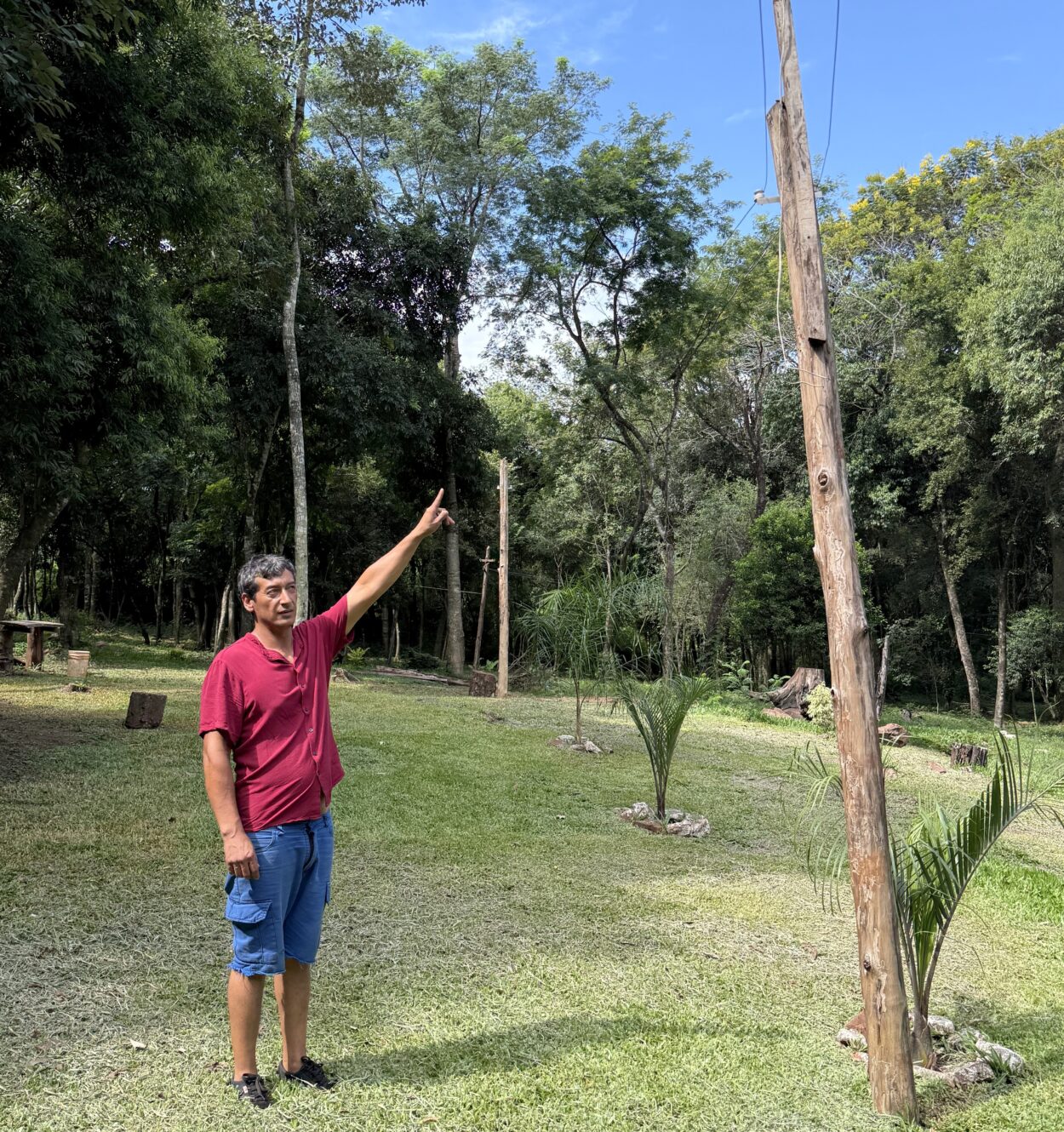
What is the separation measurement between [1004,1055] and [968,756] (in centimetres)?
958

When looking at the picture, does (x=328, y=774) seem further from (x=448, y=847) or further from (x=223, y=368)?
(x=223, y=368)

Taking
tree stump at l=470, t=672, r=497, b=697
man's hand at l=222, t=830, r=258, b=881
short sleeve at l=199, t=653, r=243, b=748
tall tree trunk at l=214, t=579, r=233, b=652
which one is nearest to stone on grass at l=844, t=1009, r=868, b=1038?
man's hand at l=222, t=830, r=258, b=881

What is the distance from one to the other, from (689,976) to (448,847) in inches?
87.1

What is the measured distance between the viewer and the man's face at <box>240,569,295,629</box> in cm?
249

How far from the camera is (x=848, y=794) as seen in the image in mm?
2641

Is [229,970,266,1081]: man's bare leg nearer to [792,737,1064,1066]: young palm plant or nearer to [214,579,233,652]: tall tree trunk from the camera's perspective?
[792,737,1064,1066]: young palm plant

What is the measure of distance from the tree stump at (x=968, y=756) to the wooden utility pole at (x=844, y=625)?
9.90m

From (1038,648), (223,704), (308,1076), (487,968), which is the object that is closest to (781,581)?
(1038,648)

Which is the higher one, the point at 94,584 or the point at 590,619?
the point at 94,584

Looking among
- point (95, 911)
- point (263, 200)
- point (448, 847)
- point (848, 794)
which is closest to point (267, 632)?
point (848, 794)

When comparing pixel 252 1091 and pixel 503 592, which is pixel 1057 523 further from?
pixel 252 1091

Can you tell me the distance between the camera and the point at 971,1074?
2836 mm

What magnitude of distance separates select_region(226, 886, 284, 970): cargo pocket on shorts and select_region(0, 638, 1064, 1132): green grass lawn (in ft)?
1.61

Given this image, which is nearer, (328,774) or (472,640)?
(328,774)
